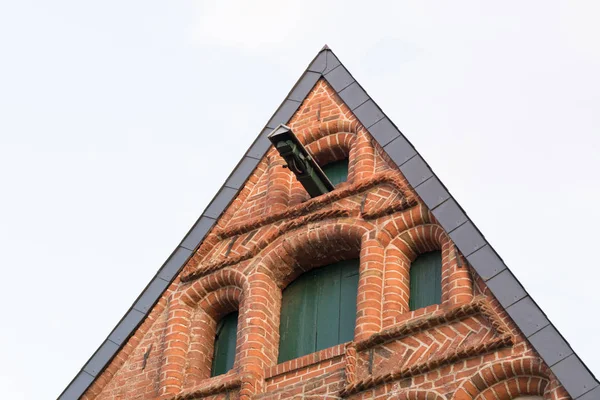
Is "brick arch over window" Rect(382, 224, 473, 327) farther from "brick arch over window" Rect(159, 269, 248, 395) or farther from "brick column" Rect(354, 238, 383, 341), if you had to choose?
"brick arch over window" Rect(159, 269, 248, 395)

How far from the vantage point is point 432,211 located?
17.6 metres

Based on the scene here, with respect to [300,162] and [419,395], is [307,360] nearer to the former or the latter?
[419,395]

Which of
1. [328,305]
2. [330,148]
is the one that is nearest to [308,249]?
[328,305]

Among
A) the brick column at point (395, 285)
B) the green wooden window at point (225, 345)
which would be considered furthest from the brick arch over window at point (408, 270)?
the green wooden window at point (225, 345)

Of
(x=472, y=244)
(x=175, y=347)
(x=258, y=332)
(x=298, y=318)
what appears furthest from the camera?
(x=175, y=347)

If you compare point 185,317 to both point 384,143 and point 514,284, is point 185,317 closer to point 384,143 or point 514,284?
point 384,143

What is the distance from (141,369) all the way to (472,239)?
4.11 meters

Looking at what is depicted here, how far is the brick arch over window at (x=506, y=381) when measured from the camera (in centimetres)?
1561

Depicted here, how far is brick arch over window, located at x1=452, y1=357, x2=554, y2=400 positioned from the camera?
51.2 feet

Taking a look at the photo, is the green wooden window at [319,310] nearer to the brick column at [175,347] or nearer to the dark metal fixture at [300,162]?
the dark metal fixture at [300,162]

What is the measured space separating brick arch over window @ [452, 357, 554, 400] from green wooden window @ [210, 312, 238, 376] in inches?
132

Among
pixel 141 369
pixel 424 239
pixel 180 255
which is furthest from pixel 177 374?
pixel 424 239

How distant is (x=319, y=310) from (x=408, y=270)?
3.73ft

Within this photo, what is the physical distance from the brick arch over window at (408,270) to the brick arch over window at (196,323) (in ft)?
5.96
